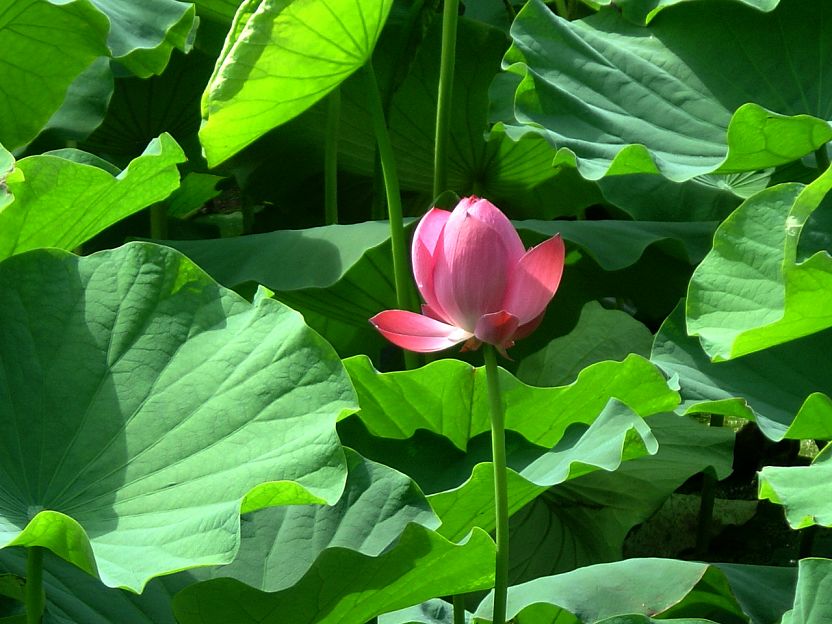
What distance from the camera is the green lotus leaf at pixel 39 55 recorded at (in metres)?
1.42

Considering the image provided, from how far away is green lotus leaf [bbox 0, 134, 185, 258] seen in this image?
42.1 inches

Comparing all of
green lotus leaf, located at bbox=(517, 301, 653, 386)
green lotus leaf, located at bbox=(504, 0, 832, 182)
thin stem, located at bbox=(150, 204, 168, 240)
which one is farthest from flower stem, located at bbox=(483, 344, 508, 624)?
thin stem, located at bbox=(150, 204, 168, 240)

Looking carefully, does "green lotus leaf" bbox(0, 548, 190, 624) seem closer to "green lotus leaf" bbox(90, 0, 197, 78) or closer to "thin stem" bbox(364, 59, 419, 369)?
A: "thin stem" bbox(364, 59, 419, 369)

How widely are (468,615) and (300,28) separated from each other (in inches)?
23.3

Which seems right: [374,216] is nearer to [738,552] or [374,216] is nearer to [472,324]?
[738,552]

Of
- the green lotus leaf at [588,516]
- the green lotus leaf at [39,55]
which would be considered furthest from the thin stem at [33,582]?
the green lotus leaf at [588,516]

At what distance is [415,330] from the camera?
0.79 m

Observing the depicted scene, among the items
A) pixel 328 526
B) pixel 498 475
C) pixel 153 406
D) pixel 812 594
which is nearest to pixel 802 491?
pixel 812 594

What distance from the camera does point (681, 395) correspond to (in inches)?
46.0

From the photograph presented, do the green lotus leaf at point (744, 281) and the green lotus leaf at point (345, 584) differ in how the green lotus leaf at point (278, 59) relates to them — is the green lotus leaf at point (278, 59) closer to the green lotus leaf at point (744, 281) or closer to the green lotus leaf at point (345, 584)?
the green lotus leaf at point (744, 281)

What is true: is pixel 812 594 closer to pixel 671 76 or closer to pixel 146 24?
pixel 671 76

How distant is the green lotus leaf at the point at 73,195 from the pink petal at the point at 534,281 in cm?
46

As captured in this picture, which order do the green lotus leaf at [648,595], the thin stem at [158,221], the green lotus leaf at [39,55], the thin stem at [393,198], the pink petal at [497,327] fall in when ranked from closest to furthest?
the pink petal at [497,327]
the green lotus leaf at [648,595]
the thin stem at [393,198]
the green lotus leaf at [39,55]
the thin stem at [158,221]

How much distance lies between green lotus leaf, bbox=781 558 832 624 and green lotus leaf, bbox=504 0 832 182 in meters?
0.63
